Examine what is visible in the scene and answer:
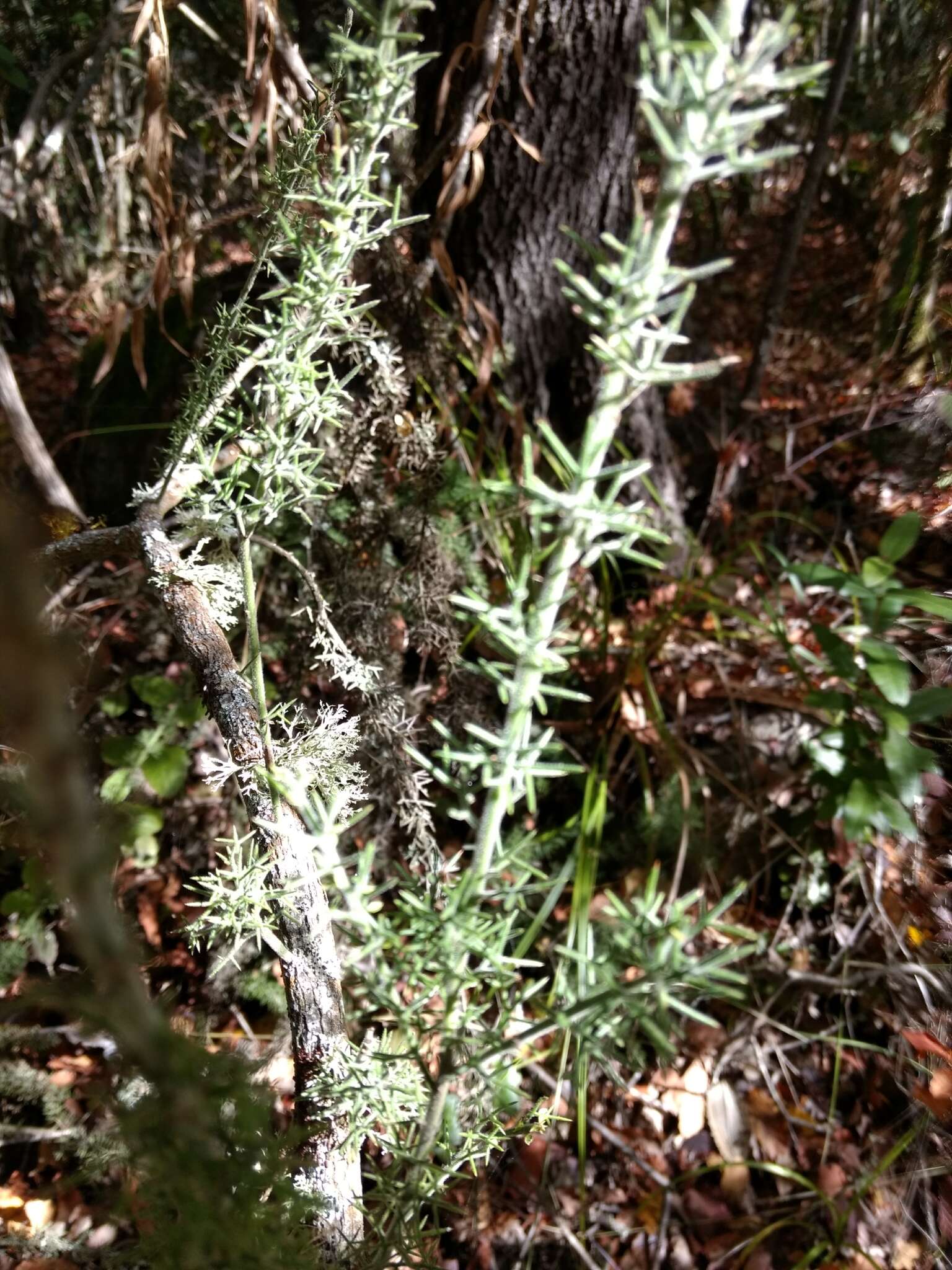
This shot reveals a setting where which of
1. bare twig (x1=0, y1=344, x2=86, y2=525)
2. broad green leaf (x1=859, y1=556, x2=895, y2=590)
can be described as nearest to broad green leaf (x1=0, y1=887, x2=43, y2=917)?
bare twig (x1=0, y1=344, x2=86, y2=525)

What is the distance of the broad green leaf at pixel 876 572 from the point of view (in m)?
1.41

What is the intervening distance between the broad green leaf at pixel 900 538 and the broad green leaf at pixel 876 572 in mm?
20

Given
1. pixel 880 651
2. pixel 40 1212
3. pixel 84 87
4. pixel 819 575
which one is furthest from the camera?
pixel 84 87

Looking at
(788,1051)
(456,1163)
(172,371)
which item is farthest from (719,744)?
(172,371)

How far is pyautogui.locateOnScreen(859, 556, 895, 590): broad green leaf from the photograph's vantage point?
1405 millimetres

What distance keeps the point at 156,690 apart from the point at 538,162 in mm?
1338

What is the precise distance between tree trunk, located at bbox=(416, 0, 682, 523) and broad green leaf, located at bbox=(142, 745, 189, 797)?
3.52ft

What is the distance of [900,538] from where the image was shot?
1.39 meters

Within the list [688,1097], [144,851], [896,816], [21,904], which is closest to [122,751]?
[144,851]

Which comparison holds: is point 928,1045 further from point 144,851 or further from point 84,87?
point 84,87

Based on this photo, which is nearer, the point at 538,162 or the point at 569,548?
the point at 569,548

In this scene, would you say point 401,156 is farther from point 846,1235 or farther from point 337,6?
point 846,1235

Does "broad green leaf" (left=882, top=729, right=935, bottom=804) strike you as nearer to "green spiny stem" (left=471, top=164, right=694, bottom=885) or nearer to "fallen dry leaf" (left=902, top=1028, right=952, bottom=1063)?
"fallen dry leaf" (left=902, top=1028, right=952, bottom=1063)

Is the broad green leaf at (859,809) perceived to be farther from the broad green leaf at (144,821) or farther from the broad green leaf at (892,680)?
the broad green leaf at (144,821)
